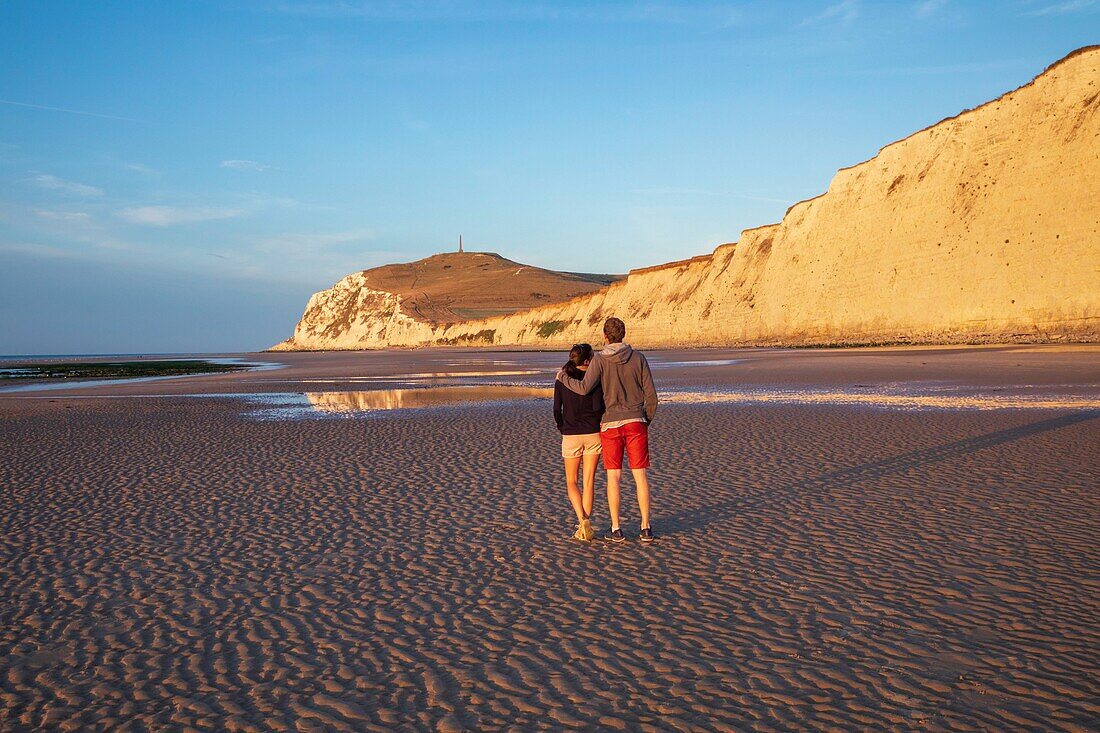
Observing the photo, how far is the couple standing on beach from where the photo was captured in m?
7.00

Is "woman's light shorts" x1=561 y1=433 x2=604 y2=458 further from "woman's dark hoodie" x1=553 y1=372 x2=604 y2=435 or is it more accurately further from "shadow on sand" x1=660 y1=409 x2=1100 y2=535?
"shadow on sand" x1=660 y1=409 x2=1100 y2=535

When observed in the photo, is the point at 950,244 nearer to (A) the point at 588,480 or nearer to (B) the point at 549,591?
(A) the point at 588,480

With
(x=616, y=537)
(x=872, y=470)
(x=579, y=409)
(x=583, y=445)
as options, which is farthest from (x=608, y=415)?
(x=872, y=470)

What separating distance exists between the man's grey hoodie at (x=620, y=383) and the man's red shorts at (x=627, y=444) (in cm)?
11

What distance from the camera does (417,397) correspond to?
23.7 meters

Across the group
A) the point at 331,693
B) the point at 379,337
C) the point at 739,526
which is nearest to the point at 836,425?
the point at 739,526

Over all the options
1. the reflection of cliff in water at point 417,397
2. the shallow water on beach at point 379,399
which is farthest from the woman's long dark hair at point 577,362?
the reflection of cliff in water at point 417,397

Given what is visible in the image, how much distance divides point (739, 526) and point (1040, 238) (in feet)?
141

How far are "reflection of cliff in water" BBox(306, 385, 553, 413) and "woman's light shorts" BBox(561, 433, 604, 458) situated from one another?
43.6 ft

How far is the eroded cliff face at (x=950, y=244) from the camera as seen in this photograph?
41.6 meters

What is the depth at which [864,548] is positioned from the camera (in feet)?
21.6

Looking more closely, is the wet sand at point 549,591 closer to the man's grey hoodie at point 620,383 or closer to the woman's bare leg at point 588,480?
the woman's bare leg at point 588,480

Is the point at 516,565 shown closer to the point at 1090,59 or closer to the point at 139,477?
the point at 139,477

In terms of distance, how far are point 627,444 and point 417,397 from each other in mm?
17100
